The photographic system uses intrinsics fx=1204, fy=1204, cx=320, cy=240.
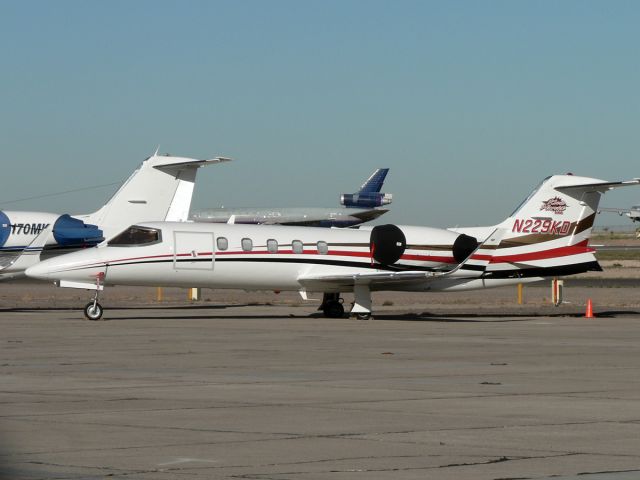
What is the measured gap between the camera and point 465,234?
113 ft

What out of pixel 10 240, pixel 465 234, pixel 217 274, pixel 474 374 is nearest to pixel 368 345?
pixel 474 374

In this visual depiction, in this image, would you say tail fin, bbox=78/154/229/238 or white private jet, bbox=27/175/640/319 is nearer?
white private jet, bbox=27/175/640/319

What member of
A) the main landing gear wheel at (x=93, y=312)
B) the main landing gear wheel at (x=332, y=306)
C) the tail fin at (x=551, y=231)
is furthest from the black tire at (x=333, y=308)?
the main landing gear wheel at (x=93, y=312)

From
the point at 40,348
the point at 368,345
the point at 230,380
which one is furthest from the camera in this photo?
the point at 368,345

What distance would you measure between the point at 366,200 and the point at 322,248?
10186 centimetres

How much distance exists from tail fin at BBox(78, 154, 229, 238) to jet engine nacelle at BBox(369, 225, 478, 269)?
33.0ft

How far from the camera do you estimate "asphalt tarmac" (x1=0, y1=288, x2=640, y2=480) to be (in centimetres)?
964

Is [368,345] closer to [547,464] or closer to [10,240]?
[547,464]

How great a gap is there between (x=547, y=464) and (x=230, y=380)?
7.34 m

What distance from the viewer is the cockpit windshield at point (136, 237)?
3158 centimetres

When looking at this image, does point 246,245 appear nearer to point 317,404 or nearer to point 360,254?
point 360,254

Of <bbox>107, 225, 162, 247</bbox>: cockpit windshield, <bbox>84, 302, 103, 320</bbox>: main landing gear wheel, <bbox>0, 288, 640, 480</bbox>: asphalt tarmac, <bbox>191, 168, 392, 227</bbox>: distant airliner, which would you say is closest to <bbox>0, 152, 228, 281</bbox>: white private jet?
<bbox>107, 225, 162, 247</bbox>: cockpit windshield

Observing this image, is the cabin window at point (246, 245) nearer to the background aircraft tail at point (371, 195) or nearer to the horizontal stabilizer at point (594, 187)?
the horizontal stabilizer at point (594, 187)

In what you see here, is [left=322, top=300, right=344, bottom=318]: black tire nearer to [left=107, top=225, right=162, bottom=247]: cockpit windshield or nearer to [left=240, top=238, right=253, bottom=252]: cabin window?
[left=240, top=238, right=253, bottom=252]: cabin window
